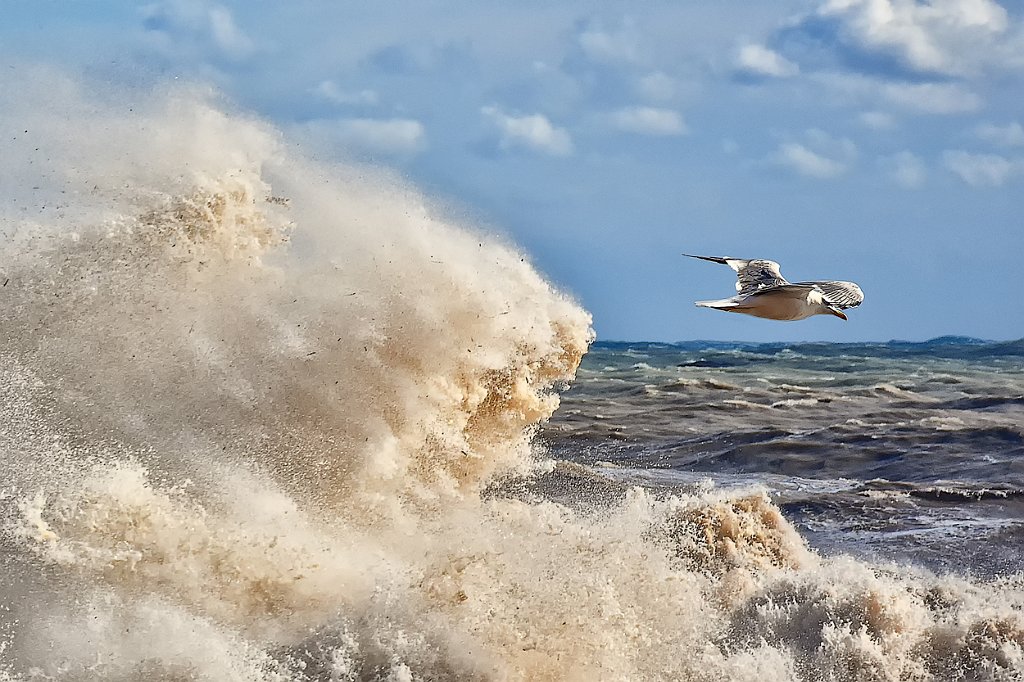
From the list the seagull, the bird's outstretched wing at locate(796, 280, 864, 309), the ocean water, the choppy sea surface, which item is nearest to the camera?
the ocean water

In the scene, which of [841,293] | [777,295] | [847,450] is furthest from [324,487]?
[847,450]

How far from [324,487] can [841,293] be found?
15.0ft

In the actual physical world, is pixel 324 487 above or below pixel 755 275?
below

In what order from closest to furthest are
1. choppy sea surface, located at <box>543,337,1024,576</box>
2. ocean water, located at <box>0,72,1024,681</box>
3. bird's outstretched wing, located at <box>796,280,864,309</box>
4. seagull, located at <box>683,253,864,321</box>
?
ocean water, located at <box>0,72,1024,681</box> < seagull, located at <box>683,253,864,321</box> < bird's outstretched wing, located at <box>796,280,864,309</box> < choppy sea surface, located at <box>543,337,1024,576</box>

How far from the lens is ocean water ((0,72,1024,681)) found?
22.7 ft

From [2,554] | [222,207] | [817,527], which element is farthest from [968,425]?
[2,554]

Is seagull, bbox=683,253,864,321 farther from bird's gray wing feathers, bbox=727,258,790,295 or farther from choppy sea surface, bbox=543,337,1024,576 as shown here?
choppy sea surface, bbox=543,337,1024,576

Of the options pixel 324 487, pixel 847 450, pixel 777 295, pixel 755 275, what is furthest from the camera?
pixel 847 450

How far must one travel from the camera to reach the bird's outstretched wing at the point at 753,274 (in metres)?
9.53

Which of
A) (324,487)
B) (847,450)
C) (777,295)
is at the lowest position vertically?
(324,487)

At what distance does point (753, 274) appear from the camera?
9797 millimetres

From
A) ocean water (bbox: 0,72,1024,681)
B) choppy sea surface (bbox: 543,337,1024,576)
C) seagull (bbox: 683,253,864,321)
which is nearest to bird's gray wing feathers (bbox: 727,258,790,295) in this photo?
seagull (bbox: 683,253,864,321)

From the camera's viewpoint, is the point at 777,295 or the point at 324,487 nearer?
the point at 324,487

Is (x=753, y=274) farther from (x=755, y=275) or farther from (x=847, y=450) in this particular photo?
(x=847, y=450)
